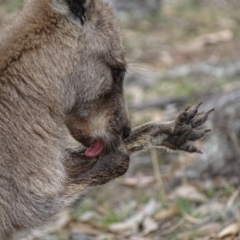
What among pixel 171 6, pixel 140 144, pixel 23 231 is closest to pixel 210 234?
pixel 140 144

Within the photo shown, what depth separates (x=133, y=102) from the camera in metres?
8.56

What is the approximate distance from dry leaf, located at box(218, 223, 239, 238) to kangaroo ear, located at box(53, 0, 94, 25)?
1727 mm

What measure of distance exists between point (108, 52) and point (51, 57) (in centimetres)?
33

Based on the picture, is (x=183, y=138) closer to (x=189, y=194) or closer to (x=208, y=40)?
(x=189, y=194)

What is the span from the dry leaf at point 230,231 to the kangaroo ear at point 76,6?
173 centimetres

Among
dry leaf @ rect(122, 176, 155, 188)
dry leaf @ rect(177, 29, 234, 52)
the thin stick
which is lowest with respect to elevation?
dry leaf @ rect(177, 29, 234, 52)

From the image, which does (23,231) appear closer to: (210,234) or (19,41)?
(19,41)

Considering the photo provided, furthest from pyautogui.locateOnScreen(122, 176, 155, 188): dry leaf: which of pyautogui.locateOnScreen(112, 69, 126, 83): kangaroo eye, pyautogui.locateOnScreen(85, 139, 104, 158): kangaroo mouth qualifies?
pyautogui.locateOnScreen(112, 69, 126, 83): kangaroo eye

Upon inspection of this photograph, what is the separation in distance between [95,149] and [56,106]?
36cm

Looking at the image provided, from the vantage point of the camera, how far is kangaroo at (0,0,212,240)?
4.46m

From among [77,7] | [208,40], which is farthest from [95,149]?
[208,40]

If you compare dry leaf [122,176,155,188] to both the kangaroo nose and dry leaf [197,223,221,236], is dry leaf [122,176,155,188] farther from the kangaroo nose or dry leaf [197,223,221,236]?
the kangaroo nose

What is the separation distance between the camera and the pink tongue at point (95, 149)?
4793 mm

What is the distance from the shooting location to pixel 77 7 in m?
4.53
